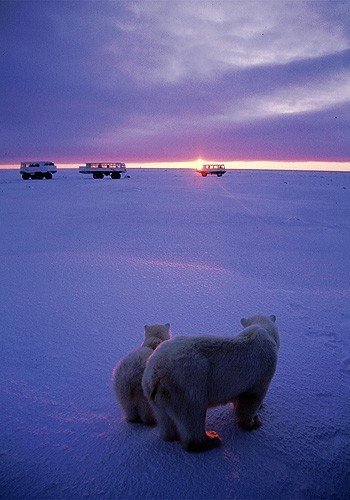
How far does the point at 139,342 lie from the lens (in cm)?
360

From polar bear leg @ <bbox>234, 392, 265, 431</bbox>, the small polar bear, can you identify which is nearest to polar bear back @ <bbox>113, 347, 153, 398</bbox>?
the small polar bear

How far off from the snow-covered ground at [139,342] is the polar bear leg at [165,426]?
6 centimetres

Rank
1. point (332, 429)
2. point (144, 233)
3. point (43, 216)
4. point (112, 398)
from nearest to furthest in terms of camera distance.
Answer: point (332, 429) → point (112, 398) → point (144, 233) → point (43, 216)

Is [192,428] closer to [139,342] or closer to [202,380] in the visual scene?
[202,380]

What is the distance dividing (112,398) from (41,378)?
2.39 ft

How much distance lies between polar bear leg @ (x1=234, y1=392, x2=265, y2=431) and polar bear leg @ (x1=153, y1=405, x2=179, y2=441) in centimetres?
48

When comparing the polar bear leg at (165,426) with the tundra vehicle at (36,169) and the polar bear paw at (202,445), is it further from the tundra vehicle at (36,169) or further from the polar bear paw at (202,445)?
the tundra vehicle at (36,169)

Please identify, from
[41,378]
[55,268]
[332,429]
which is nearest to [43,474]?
[41,378]

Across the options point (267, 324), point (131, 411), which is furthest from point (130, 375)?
point (267, 324)

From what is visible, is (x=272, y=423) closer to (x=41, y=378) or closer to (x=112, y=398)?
(x=112, y=398)

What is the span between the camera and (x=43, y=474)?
1999mm

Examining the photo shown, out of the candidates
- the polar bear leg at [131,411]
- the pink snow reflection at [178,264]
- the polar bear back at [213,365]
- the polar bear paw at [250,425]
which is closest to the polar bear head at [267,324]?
the polar bear back at [213,365]

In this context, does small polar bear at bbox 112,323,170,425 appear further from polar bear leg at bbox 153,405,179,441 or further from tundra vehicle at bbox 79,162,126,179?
tundra vehicle at bbox 79,162,126,179

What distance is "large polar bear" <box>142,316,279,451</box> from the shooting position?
6.61 ft
